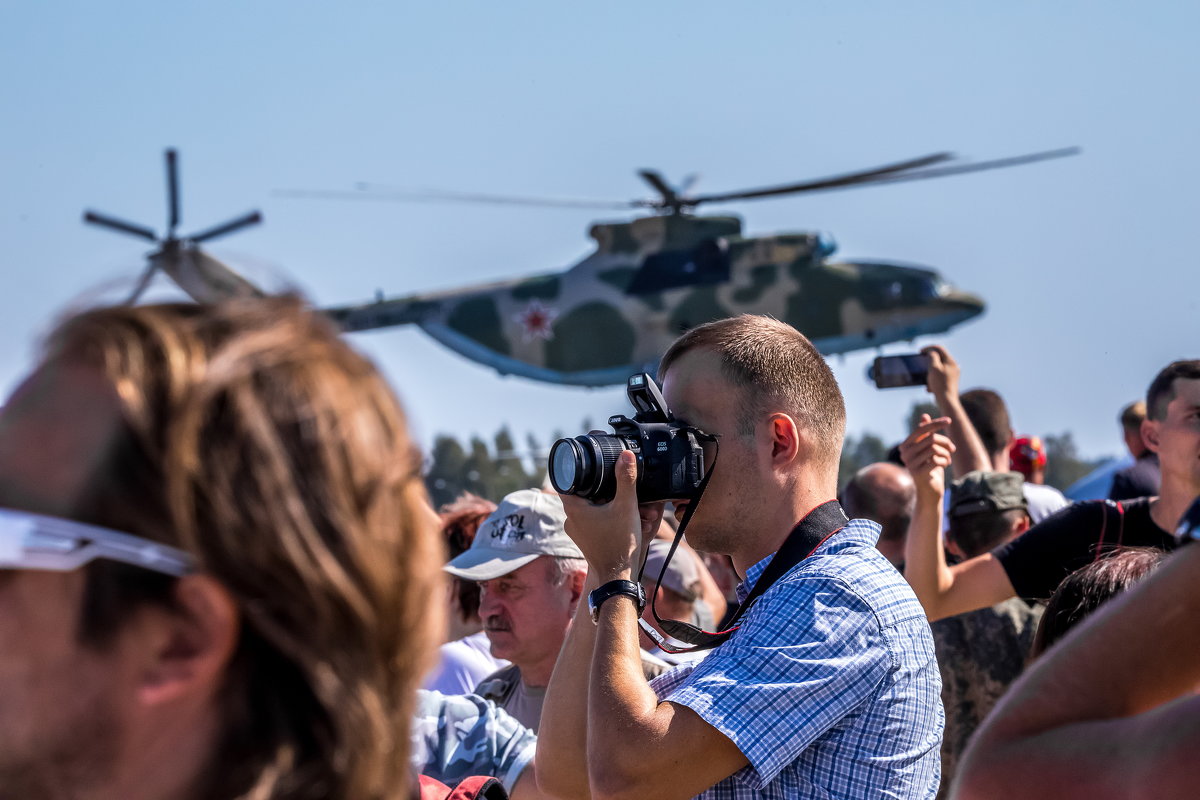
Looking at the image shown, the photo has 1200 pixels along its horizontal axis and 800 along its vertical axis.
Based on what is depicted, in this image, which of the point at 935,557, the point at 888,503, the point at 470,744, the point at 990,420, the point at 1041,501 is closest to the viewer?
the point at 470,744

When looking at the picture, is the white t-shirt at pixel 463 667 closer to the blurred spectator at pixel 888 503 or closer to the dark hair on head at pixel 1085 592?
the blurred spectator at pixel 888 503

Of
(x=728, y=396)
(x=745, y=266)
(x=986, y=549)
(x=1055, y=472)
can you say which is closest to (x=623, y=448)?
(x=728, y=396)

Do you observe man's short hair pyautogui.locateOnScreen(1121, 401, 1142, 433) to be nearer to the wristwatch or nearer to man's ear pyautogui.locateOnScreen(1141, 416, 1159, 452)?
man's ear pyautogui.locateOnScreen(1141, 416, 1159, 452)

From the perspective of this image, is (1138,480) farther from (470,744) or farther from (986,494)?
(470,744)

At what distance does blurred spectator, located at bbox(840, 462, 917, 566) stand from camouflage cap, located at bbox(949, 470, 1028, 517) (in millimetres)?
511

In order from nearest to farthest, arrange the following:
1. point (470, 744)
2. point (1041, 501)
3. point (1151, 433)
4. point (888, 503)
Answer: point (470, 744) < point (1151, 433) < point (888, 503) < point (1041, 501)

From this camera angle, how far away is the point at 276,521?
88 centimetres

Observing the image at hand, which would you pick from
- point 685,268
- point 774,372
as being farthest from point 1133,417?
point 685,268

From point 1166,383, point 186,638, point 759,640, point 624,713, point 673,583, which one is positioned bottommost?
point 673,583

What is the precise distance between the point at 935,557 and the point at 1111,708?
248 cm

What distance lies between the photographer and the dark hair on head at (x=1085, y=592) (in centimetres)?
212

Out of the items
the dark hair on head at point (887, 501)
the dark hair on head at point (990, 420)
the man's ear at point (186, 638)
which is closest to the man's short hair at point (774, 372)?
the man's ear at point (186, 638)

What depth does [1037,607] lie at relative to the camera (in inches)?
158

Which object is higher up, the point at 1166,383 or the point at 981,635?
the point at 1166,383
